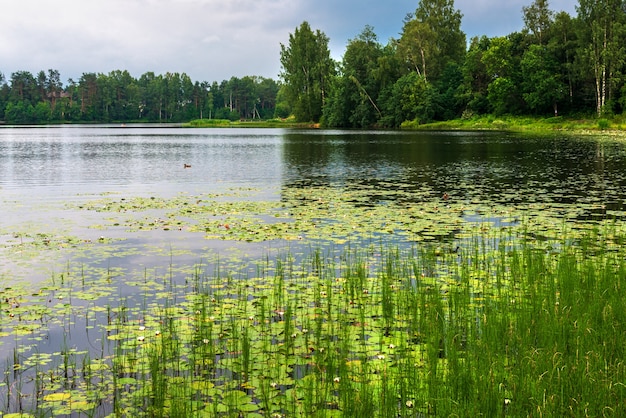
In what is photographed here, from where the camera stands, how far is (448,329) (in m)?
8.06

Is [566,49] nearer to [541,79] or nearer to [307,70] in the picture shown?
[541,79]

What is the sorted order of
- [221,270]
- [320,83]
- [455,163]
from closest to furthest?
[221,270] → [455,163] → [320,83]

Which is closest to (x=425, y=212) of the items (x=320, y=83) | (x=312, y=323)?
(x=312, y=323)

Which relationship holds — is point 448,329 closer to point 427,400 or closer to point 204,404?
point 427,400

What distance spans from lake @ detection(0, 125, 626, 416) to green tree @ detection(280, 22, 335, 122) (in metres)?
102

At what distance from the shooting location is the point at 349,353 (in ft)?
25.2

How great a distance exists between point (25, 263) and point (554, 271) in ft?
36.7

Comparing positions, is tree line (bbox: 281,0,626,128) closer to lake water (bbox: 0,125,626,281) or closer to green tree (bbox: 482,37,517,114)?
green tree (bbox: 482,37,517,114)

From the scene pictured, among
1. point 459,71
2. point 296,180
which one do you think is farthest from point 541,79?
point 296,180

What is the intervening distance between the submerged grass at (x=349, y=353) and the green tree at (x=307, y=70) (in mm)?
131238

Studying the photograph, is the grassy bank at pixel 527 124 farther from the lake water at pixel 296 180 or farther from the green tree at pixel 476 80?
the lake water at pixel 296 180

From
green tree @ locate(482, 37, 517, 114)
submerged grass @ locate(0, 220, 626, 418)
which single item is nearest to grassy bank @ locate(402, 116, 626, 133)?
green tree @ locate(482, 37, 517, 114)

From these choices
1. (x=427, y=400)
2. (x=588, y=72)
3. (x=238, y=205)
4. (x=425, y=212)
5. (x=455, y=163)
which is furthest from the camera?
(x=588, y=72)

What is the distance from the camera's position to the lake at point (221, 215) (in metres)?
11.2
